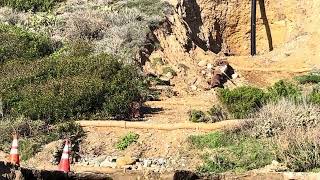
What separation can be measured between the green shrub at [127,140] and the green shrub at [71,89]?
1706 mm

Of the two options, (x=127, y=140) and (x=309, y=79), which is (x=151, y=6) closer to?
(x=309, y=79)

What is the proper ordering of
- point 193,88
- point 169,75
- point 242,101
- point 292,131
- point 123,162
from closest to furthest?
point 292,131 → point 123,162 → point 242,101 → point 193,88 → point 169,75

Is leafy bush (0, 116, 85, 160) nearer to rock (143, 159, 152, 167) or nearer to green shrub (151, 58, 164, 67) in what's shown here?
rock (143, 159, 152, 167)

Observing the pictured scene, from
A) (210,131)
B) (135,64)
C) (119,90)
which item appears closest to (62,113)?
(119,90)

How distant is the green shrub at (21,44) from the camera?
22.5 m

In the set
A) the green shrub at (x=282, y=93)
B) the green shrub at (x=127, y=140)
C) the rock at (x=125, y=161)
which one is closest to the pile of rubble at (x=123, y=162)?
the rock at (x=125, y=161)

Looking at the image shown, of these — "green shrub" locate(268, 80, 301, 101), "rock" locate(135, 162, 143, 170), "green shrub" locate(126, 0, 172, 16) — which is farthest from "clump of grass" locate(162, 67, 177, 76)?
"rock" locate(135, 162, 143, 170)

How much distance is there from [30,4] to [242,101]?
47.0ft

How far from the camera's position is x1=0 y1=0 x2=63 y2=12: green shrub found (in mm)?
29328

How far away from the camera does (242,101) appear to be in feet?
59.0

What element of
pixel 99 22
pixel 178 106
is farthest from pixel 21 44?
pixel 178 106

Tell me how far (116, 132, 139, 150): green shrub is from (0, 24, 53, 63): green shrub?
6699mm

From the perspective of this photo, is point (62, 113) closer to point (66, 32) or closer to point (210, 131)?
point (210, 131)

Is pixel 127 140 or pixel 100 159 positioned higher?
pixel 127 140
